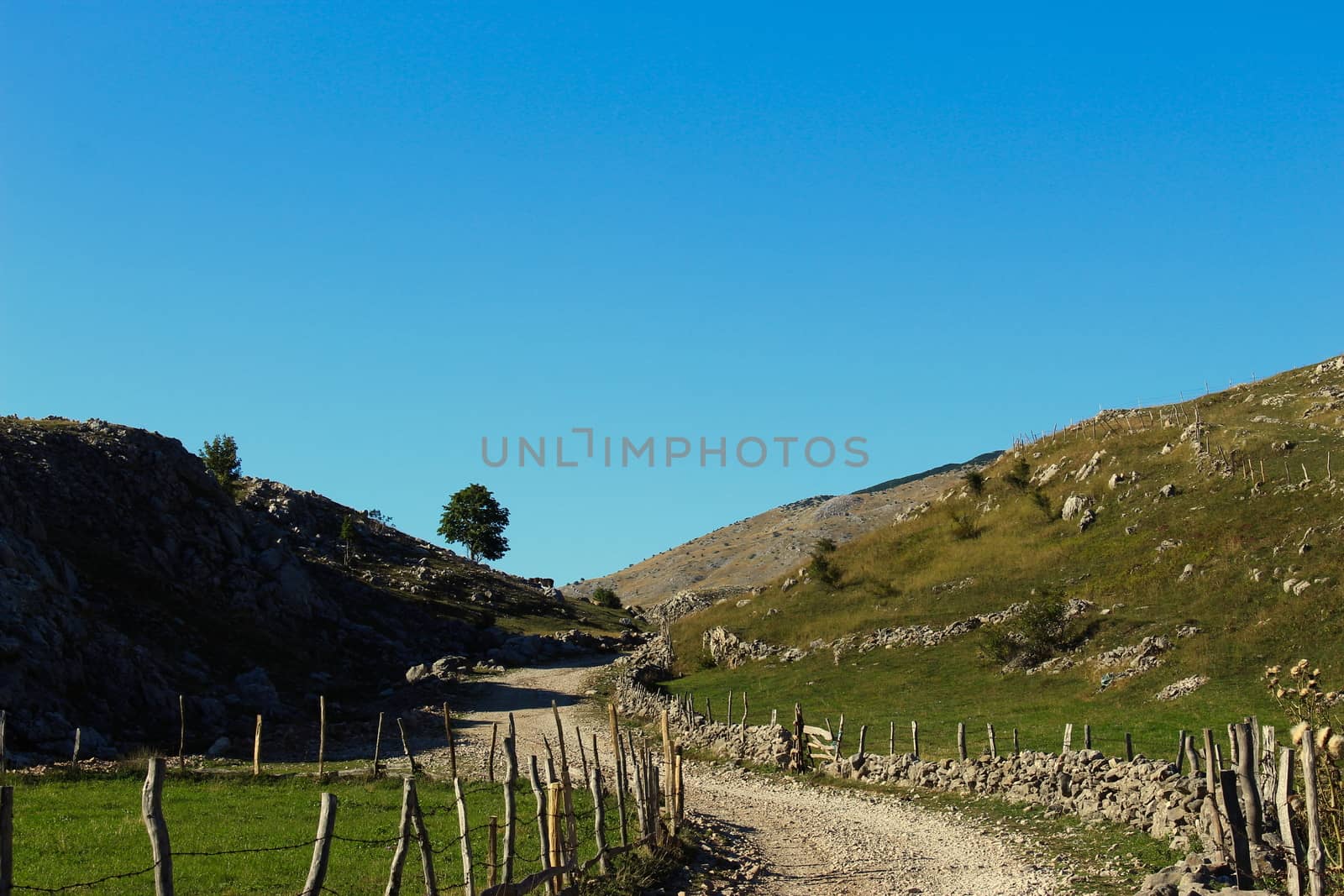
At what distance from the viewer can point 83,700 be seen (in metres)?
55.2

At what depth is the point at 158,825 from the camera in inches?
586

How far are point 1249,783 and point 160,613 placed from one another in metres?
68.7

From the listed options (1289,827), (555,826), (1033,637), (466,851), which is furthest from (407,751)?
(1033,637)

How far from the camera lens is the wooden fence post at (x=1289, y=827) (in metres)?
17.5

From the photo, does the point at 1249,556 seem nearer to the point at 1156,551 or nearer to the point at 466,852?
the point at 1156,551

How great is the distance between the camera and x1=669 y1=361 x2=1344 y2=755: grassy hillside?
55.9m

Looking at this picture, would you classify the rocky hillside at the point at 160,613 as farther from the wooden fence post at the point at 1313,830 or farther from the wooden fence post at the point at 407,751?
the wooden fence post at the point at 1313,830

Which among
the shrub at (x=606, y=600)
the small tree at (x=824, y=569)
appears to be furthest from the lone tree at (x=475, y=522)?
the small tree at (x=824, y=569)

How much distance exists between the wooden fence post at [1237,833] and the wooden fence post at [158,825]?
18.3 meters

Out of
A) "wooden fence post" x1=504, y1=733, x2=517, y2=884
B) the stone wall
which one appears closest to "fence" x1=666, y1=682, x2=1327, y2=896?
the stone wall

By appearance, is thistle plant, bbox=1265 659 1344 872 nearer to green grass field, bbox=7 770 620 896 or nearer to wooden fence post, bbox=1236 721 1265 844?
wooden fence post, bbox=1236 721 1265 844

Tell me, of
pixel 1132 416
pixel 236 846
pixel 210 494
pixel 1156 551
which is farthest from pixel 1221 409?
pixel 236 846

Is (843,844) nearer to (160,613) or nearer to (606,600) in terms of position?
(160,613)

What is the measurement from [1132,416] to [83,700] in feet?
355
